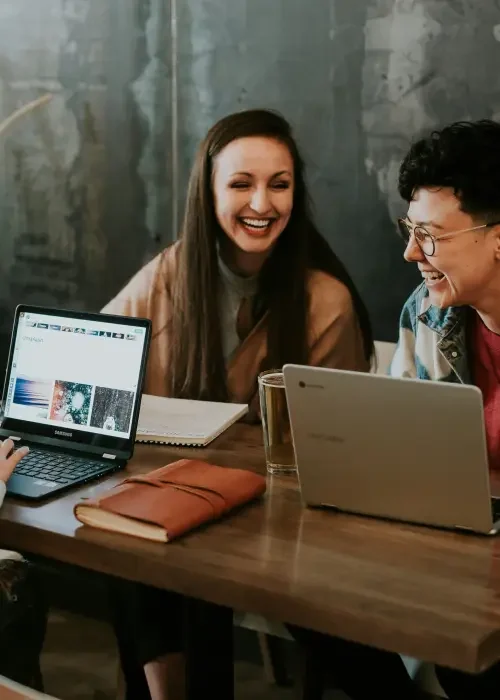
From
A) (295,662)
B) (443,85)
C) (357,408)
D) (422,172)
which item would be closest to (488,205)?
(422,172)

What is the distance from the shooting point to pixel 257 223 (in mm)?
2344

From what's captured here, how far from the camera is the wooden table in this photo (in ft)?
3.59

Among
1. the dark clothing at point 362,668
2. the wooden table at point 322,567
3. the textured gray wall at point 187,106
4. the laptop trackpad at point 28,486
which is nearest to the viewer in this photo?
the wooden table at point 322,567

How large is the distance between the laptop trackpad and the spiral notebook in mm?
276

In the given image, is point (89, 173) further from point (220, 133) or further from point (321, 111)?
point (321, 111)

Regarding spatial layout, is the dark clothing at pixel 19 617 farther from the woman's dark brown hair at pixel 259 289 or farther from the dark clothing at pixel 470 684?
the woman's dark brown hair at pixel 259 289

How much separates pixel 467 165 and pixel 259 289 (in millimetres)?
Result: 729

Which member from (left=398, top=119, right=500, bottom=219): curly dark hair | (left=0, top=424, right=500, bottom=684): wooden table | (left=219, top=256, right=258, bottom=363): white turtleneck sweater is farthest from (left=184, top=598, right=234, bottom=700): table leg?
(left=219, top=256, right=258, bottom=363): white turtleneck sweater

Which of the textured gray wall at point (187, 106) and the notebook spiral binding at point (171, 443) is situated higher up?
the textured gray wall at point (187, 106)

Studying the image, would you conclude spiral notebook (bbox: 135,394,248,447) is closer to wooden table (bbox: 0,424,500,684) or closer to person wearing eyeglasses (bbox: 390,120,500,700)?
wooden table (bbox: 0,424,500,684)

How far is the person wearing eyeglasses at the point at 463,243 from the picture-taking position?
1.78 meters

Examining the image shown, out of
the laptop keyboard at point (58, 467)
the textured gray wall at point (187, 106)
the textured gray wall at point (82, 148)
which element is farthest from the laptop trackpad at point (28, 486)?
the textured gray wall at point (82, 148)

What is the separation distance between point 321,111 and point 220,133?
0.26 m

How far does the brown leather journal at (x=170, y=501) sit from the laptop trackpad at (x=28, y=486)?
0.14 metres
